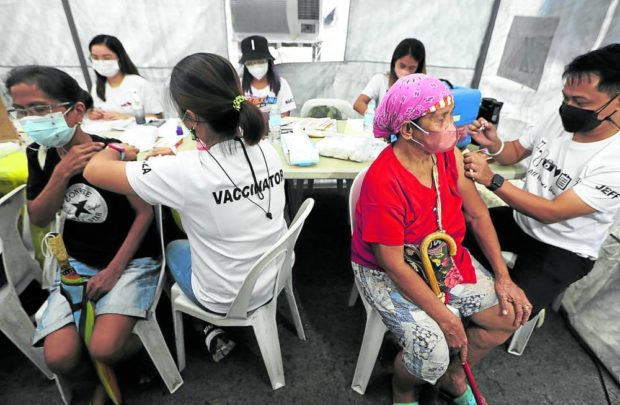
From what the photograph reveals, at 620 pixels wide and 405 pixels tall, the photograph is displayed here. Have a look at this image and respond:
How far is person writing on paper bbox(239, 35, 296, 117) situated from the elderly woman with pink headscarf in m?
1.26

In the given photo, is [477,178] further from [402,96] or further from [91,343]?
[91,343]

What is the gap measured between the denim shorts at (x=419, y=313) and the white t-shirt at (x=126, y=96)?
2043 mm

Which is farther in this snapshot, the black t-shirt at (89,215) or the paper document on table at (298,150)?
the paper document on table at (298,150)

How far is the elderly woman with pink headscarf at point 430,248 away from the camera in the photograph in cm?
103

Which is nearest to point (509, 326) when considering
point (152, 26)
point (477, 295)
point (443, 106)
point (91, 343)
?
point (477, 295)

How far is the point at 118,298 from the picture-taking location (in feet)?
3.90

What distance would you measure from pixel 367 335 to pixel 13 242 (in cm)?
151

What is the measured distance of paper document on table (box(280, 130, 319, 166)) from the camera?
1.58m

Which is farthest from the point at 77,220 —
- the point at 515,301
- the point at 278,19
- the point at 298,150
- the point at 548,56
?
the point at 548,56

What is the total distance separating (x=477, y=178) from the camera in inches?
48.2

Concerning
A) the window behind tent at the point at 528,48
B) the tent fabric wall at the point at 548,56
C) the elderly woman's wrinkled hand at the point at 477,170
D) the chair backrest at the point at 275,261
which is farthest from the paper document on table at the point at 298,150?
the window behind tent at the point at 528,48

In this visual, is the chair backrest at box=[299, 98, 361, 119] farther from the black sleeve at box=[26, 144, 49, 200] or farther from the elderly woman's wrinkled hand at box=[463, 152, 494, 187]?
the black sleeve at box=[26, 144, 49, 200]

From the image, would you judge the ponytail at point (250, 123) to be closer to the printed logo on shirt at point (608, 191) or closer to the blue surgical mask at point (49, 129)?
the blue surgical mask at point (49, 129)

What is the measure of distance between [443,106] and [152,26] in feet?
9.09
